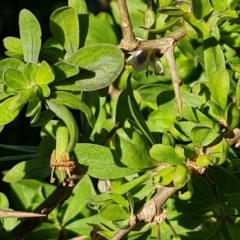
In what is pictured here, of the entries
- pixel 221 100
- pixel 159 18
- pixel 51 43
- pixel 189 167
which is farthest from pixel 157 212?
pixel 51 43

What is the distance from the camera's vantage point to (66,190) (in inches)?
41.1

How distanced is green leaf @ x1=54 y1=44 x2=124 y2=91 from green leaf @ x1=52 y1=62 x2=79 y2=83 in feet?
0.08

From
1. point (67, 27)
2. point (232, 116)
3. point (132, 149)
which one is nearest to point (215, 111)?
point (232, 116)

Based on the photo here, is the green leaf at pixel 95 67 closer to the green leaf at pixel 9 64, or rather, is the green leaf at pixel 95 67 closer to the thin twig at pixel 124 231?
the green leaf at pixel 9 64

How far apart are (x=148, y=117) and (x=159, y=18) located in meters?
0.26

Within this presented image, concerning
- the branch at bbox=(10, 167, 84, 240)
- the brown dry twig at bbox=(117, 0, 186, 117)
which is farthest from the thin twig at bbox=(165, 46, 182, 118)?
the branch at bbox=(10, 167, 84, 240)

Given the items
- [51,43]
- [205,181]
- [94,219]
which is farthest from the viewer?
[51,43]

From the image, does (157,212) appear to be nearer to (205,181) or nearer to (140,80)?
(205,181)

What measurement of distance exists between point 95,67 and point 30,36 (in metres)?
0.10

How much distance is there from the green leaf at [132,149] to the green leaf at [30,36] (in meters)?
0.16

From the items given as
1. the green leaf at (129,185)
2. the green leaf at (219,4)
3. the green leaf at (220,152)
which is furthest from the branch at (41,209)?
the green leaf at (219,4)

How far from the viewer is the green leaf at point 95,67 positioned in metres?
0.86

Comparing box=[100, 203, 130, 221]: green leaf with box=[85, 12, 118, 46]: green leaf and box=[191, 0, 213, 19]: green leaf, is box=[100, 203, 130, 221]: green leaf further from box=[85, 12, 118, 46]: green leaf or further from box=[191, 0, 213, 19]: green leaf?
box=[85, 12, 118, 46]: green leaf

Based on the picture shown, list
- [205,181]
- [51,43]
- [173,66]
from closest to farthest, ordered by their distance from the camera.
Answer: [173,66] → [205,181] → [51,43]
